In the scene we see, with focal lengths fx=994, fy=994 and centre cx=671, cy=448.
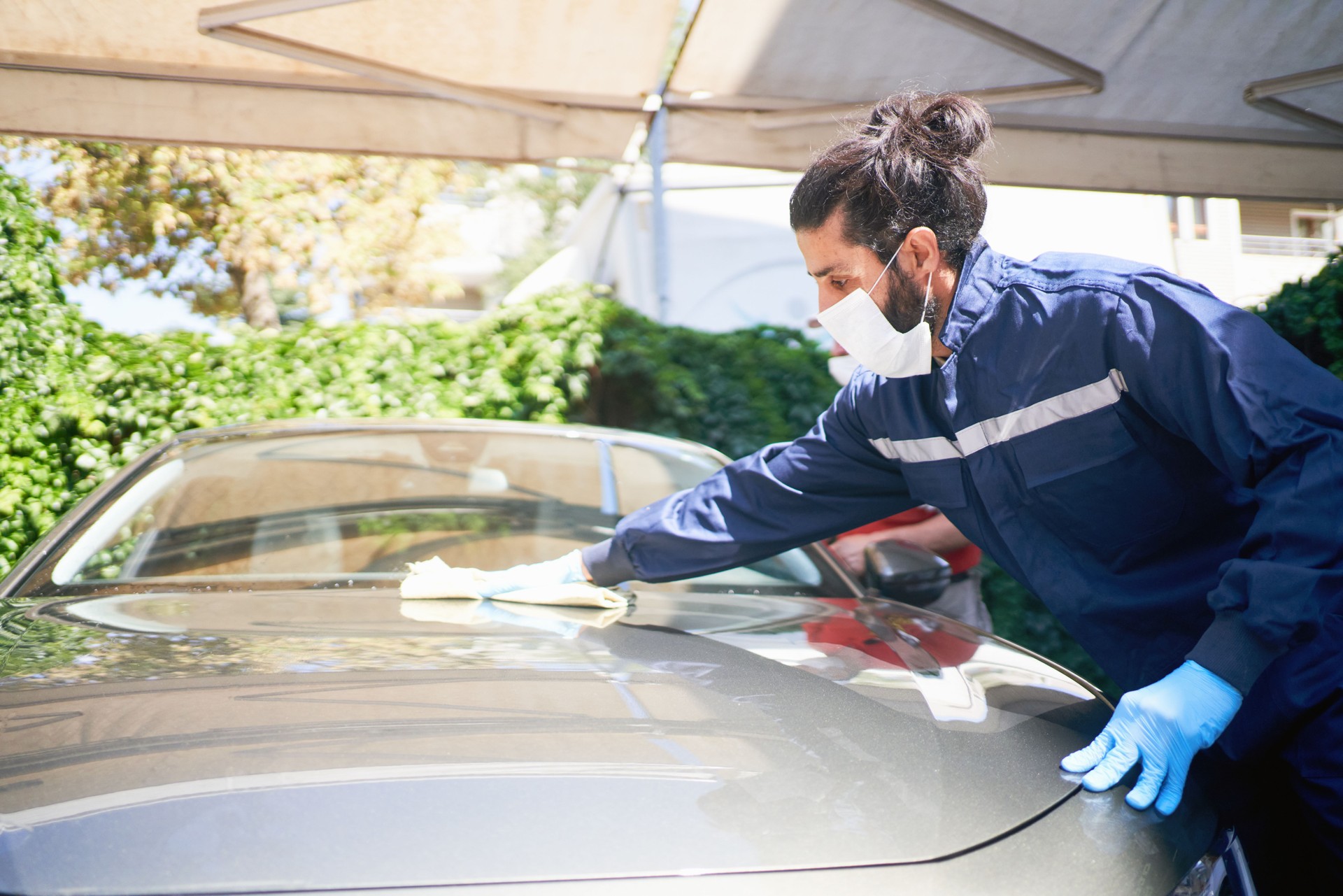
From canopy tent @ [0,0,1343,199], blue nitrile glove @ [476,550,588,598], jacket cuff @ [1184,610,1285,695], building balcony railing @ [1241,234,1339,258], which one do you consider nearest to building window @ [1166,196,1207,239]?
building balcony railing @ [1241,234,1339,258]

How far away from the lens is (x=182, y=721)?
1219 mm

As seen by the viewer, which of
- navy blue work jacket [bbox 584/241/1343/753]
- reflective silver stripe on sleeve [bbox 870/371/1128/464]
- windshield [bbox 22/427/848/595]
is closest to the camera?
navy blue work jacket [bbox 584/241/1343/753]

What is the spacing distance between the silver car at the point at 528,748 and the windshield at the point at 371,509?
1.7 inches

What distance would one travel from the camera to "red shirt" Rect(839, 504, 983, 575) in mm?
3258

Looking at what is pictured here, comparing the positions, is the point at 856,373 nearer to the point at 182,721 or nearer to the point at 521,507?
the point at 521,507

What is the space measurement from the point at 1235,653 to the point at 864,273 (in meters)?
0.83

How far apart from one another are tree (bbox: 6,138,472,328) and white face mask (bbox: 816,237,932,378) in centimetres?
818

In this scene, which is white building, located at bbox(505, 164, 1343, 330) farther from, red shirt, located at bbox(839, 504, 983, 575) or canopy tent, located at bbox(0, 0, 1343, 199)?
red shirt, located at bbox(839, 504, 983, 575)

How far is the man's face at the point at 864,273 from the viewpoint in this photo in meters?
1.73

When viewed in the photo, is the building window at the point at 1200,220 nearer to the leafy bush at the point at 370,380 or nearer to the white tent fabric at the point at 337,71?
the leafy bush at the point at 370,380

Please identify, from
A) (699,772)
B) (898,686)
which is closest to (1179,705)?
(898,686)

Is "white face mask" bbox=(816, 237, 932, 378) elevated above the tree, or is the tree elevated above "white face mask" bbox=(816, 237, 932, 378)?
the tree

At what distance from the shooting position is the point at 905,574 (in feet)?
7.67

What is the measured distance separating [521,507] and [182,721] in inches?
53.4
